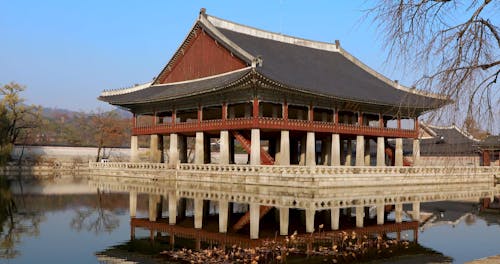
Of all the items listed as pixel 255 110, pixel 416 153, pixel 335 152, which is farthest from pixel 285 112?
pixel 416 153

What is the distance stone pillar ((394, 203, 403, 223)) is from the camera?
887 inches

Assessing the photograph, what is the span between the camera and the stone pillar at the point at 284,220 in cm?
1877

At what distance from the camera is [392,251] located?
1526 cm

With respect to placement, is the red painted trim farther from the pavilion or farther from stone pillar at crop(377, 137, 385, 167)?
stone pillar at crop(377, 137, 385, 167)

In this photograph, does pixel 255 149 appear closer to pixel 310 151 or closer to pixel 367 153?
pixel 310 151

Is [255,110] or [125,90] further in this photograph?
[125,90]

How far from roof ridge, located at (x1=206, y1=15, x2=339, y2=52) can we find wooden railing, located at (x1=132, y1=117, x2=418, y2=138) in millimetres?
10833

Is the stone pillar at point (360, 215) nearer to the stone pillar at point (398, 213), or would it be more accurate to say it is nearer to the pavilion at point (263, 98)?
the stone pillar at point (398, 213)

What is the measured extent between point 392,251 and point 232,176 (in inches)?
892

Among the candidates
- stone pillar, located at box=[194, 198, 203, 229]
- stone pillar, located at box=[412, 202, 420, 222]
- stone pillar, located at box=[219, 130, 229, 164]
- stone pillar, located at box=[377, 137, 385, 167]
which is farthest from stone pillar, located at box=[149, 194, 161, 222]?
stone pillar, located at box=[377, 137, 385, 167]

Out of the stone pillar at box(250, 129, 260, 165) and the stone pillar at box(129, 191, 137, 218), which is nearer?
the stone pillar at box(129, 191, 137, 218)

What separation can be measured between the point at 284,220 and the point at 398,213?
21.4ft

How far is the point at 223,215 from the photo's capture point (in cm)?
2306

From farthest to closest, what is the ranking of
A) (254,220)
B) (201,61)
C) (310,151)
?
(201,61) < (310,151) < (254,220)
